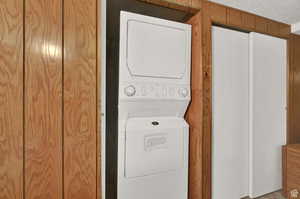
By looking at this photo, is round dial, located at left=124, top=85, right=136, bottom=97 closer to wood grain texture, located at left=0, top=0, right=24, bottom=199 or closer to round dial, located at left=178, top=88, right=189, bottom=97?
round dial, located at left=178, top=88, right=189, bottom=97

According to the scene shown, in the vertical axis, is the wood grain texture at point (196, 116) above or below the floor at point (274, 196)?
above

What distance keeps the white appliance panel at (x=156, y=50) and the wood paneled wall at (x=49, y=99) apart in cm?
28

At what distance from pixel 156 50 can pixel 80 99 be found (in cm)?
67

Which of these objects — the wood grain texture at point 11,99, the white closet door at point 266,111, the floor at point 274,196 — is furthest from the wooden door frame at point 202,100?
the wood grain texture at point 11,99

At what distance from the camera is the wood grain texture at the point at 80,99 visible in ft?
3.20

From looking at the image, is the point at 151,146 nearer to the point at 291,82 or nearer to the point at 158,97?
the point at 158,97

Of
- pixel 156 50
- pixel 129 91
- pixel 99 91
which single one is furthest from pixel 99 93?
pixel 156 50

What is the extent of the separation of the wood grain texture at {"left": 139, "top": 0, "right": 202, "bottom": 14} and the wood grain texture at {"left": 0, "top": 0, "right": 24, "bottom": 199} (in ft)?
2.95

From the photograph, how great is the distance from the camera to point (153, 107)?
1300 mm

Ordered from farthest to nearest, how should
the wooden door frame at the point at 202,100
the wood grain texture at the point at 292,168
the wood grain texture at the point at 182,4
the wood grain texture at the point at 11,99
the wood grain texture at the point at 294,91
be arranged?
1. the wood grain texture at the point at 294,91
2. the wood grain texture at the point at 292,168
3. the wooden door frame at the point at 202,100
4. the wood grain texture at the point at 182,4
5. the wood grain texture at the point at 11,99

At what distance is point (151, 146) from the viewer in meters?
1.26

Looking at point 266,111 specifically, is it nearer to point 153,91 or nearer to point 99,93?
point 153,91

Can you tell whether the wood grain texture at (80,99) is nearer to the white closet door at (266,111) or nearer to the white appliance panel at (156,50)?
the white appliance panel at (156,50)

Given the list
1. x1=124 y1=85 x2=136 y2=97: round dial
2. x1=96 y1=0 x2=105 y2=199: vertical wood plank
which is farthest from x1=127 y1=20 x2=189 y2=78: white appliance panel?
x1=96 y1=0 x2=105 y2=199: vertical wood plank
